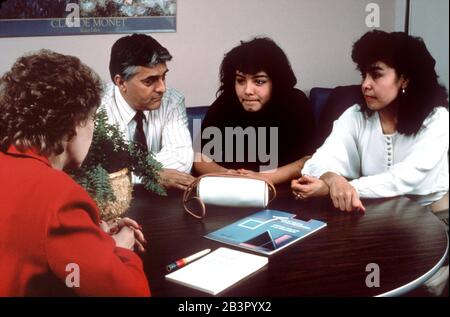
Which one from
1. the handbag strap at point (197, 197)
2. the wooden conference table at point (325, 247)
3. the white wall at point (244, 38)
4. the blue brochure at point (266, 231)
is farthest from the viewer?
the white wall at point (244, 38)

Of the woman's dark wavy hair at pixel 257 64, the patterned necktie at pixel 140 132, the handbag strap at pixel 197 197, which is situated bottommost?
the handbag strap at pixel 197 197

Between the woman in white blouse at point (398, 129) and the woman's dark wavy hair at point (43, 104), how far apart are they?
0.60m

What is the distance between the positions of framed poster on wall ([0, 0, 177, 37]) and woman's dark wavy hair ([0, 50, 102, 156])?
0.16m

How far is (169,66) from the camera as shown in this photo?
1.38 meters

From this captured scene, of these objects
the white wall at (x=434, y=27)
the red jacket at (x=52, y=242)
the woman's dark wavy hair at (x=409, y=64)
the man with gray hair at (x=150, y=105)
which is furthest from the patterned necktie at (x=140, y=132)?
the white wall at (x=434, y=27)

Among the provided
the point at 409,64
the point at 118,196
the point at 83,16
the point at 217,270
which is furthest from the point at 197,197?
the point at 409,64

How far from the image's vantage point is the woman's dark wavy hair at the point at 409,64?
53.1 inches

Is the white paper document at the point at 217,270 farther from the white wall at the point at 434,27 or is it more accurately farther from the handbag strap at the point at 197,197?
the white wall at the point at 434,27

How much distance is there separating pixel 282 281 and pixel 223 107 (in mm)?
618

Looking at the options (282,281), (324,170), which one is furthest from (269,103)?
(282,281)

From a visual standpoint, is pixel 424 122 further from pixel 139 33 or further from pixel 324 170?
pixel 139 33

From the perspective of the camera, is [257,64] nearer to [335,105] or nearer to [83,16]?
[335,105]

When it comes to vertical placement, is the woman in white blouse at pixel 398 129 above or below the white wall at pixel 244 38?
below

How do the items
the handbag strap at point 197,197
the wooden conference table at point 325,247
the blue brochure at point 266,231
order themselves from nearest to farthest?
the wooden conference table at point 325,247, the blue brochure at point 266,231, the handbag strap at point 197,197
